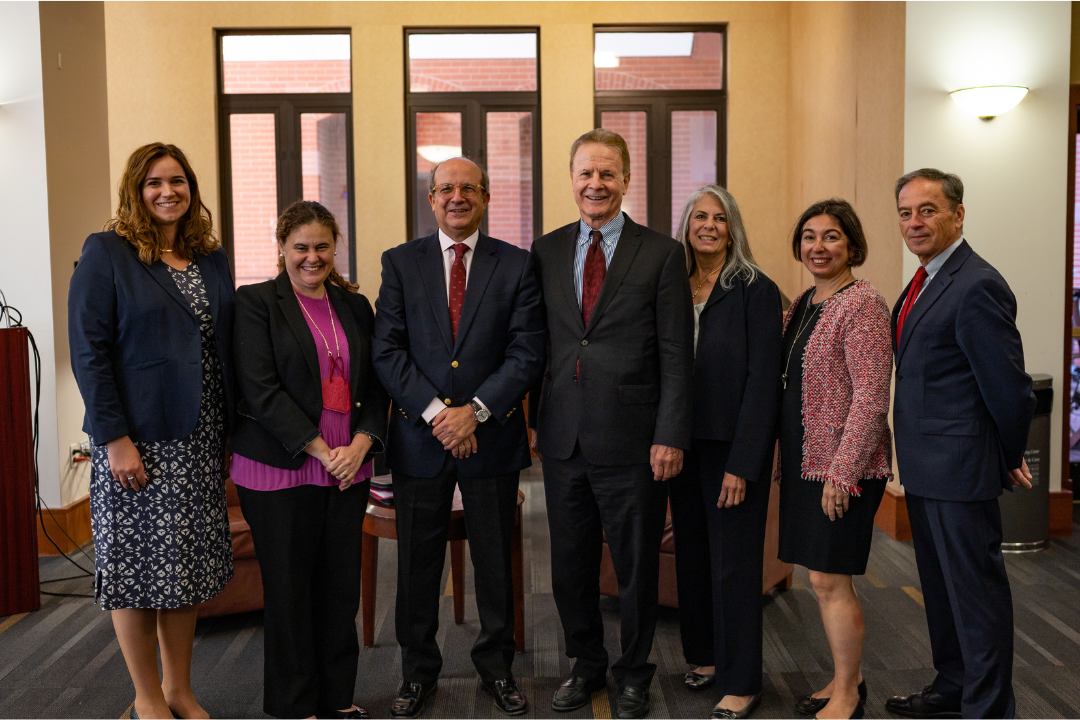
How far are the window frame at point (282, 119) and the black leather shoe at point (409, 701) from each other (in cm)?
501

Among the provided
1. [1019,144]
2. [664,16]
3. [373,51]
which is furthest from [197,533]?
[664,16]

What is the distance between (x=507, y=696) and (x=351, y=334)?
128 centimetres

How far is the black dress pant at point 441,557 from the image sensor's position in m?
2.64

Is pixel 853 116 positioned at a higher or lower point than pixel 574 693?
higher

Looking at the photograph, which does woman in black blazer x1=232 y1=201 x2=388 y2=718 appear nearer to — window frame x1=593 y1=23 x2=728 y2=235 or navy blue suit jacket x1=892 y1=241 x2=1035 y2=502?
navy blue suit jacket x1=892 y1=241 x2=1035 y2=502

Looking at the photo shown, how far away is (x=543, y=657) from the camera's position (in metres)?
3.10

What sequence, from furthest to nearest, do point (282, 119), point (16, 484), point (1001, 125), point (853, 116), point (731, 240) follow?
point (282, 119)
point (853, 116)
point (1001, 125)
point (16, 484)
point (731, 240)

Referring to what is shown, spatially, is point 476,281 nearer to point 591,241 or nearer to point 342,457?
point 591,241

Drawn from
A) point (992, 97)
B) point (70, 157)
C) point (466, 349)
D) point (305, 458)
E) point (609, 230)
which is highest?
point (992, 97)

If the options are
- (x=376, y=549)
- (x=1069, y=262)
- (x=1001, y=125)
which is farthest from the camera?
(x=1069, y=262)

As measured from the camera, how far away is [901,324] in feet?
8.36

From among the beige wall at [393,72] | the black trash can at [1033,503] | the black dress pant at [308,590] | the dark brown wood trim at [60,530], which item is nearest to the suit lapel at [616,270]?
the black dress pant at [308,590]

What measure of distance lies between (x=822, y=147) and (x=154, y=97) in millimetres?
5610

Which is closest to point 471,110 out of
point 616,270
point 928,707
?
point 616,270
